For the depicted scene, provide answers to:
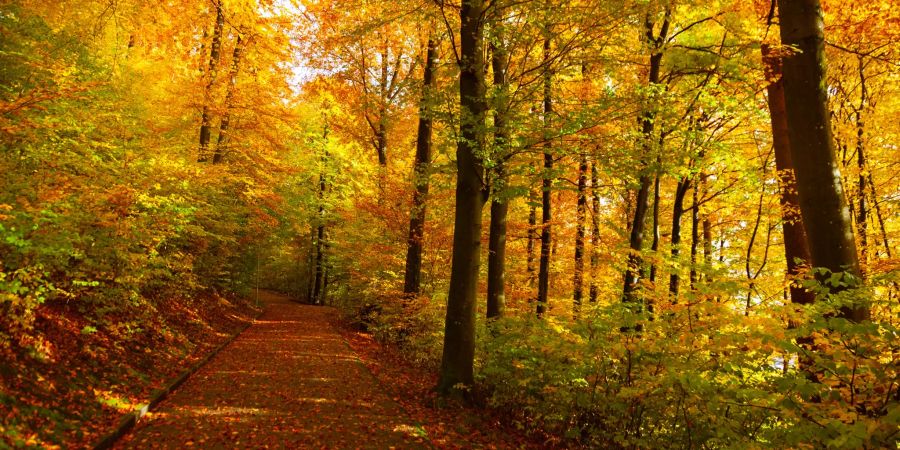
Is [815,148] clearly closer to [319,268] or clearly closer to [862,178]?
[862,178]

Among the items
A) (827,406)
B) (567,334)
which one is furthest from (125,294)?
(827,406)

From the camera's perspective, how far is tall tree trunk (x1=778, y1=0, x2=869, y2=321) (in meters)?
4.29

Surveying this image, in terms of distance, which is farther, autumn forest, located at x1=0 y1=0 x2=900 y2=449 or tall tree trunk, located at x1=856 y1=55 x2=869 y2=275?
tall tree trunk, located at x1=856 y1=55 x2=869 y2=275

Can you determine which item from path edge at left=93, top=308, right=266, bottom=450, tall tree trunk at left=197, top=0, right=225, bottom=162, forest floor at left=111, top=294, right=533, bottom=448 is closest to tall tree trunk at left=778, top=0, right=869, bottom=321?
forest floor at left=111, top=294, right=533, bottom=448

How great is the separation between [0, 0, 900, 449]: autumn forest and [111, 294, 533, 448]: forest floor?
0.20 feet

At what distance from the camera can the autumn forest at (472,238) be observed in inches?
178

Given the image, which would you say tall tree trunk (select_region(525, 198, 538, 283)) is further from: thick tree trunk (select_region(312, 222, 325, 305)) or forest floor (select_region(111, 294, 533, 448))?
thick tree trunk (select_region(312, 222, 325, 305))

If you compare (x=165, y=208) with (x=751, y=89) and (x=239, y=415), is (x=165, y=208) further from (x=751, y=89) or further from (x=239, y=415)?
(x=751, y=89)

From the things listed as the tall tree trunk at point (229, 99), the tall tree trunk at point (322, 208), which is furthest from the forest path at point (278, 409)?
the tall tree trunk at point (322, 208)

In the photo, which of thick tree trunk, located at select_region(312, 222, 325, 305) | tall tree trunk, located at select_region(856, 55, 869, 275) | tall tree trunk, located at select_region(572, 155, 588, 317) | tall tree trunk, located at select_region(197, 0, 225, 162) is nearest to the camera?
tall tree trunk, located at select_region(856, 55, 869, 275)

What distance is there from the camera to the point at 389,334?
48.9 feet

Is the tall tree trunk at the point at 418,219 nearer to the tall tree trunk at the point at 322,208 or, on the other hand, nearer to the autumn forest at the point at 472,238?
the autumn forest at the point at 472,238

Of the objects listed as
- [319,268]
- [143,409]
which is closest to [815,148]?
[143,409]

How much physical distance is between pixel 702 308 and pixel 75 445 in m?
7.00
